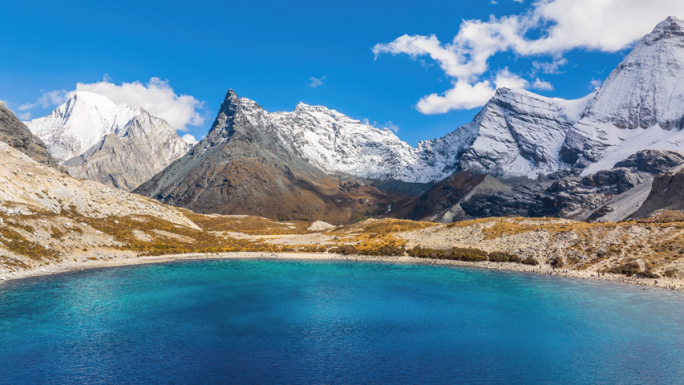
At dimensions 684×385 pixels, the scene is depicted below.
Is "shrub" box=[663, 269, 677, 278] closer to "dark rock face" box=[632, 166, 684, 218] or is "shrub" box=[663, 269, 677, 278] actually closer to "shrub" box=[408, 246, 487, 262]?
"shrub" box=[408, 246, 487, 262]

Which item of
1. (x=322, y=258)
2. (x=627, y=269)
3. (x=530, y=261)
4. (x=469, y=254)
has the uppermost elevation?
(x=469, y=254)

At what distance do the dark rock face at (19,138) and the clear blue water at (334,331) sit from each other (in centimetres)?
11235

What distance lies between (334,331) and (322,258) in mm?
58649

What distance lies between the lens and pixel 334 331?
41031mm

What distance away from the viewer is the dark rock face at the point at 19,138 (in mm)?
146875

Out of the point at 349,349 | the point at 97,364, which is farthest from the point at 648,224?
the point at 97,364

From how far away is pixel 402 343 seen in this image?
37.7m

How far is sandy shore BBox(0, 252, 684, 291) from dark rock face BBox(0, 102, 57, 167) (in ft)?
303

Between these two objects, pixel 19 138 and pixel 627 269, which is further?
pixel 19 138

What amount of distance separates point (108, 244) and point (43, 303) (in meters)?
39.3

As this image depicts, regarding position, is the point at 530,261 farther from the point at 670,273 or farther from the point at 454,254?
the point at 670,273

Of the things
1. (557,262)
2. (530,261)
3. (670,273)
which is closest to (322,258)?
(530,261)

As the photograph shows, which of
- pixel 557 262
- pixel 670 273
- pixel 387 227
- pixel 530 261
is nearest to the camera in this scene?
pixel 670 273

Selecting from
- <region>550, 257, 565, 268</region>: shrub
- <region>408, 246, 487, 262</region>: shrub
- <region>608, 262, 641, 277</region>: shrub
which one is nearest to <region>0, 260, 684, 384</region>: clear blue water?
<region>608, 262, 641, 277</region>: shrub
